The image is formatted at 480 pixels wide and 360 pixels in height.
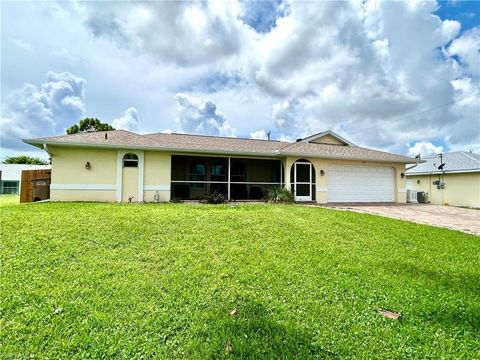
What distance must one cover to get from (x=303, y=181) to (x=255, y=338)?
1317 cm

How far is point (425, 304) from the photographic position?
13.0 ft

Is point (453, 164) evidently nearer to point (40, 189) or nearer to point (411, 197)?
point (411, 197)

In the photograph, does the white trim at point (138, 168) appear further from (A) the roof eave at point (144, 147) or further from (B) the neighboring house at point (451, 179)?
(B) the neighboring house at point (451, 179)

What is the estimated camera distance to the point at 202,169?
57.2ft

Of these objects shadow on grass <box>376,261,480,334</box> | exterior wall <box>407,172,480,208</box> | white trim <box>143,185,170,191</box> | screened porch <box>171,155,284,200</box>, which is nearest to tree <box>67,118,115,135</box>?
screened porch <box>171,155,284,200</box>

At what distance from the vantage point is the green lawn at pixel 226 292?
3.04m

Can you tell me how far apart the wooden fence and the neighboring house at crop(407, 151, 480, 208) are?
2632 centimetres

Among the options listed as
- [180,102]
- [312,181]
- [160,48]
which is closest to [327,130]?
[312,181]

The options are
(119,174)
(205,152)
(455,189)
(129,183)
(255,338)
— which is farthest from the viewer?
(455,189)

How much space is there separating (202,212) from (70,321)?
19.4 feet

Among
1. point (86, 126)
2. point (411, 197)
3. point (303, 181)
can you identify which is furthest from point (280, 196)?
point (86, 126)

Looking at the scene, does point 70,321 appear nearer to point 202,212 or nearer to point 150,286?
point 150,286

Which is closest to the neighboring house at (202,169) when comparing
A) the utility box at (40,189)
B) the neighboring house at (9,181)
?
the utility box at (40,189)

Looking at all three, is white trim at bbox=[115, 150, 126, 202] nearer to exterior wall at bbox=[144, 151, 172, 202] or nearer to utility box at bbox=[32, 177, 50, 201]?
exterior wall at bbox=[144, 151, 172, 202]
